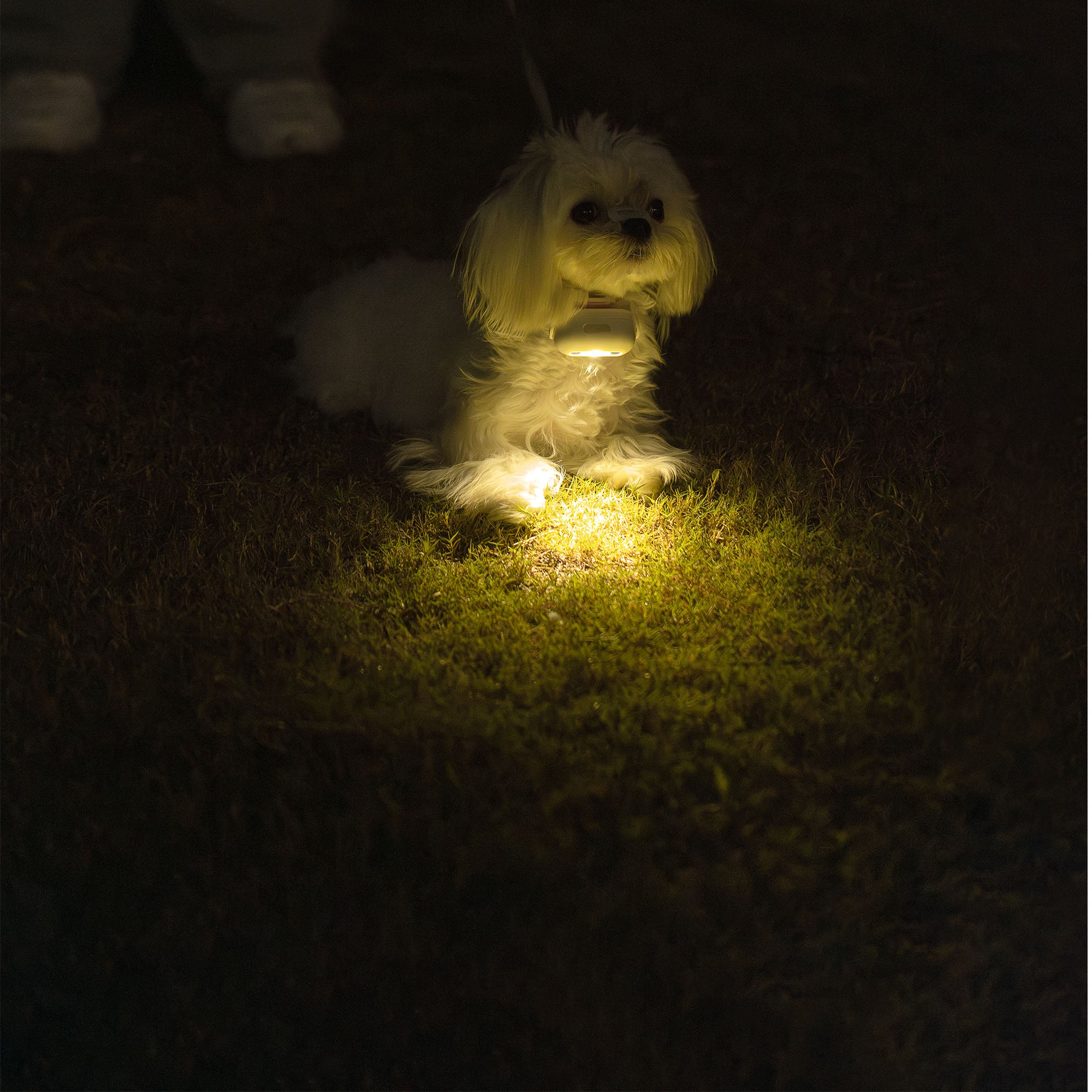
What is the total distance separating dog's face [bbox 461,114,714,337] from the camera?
2232 mm

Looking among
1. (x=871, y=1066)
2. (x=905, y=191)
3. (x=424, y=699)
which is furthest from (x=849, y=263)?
(x=871, y=1066)

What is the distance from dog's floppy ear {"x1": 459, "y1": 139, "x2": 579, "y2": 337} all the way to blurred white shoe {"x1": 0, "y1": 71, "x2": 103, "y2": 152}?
150 centimetres

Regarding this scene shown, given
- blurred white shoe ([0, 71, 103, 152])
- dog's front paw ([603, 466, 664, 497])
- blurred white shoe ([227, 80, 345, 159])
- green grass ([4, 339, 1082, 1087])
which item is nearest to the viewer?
green grass ([4, 339, 1082, 1087])

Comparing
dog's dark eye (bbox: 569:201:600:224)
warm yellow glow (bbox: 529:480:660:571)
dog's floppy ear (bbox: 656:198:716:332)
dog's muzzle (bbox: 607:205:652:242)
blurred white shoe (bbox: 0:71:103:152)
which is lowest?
warm yellow glow (bbox: 529:480:660:571)

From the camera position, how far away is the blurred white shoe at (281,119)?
308cm

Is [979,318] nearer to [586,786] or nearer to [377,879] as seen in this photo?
[586,786]

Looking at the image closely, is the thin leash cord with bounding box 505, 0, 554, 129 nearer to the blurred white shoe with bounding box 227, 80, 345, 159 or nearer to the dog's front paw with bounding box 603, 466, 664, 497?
the blurred white shoe with bounding box 227, 80, 345, 159

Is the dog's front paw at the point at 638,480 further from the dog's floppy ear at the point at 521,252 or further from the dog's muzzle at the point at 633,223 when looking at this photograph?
the dog's muzzle at the point at 633,223

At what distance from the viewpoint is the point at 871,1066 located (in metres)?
1.22

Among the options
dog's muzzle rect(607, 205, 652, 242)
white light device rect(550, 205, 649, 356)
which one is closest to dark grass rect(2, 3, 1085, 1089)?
white light device rect(550, 205, 649, 356)

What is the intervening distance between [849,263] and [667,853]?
2.65 meters

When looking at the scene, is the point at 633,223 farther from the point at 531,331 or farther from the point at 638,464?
the point at 638,464

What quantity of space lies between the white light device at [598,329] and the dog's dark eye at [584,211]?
20cm

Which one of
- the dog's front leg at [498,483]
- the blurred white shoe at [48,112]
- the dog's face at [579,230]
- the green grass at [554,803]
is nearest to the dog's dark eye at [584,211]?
the dog's face at [579,230]
